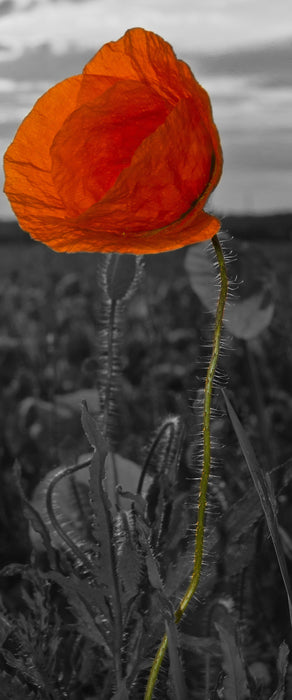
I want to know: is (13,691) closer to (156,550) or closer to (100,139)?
(156,550)

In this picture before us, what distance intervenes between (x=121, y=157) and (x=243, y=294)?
104 cm

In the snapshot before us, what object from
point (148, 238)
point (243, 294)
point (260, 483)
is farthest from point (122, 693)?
point (243, 294)

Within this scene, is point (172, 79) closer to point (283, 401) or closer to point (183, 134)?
point (183, 134)

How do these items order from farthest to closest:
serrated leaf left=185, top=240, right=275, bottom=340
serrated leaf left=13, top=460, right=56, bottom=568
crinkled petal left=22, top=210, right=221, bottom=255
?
serrated leaf left=185, top=240, right=275, bottom=340, serrated leaf left=13, top=460, right=56, bottom=568, crinkled petal left=22, top=210, right=221, bottom=255

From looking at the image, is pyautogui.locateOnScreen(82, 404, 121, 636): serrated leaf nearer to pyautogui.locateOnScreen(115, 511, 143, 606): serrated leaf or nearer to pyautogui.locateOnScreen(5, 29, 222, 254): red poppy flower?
pyautogui.locateOnScreen(115, 511, 143, 606): serrated leaf

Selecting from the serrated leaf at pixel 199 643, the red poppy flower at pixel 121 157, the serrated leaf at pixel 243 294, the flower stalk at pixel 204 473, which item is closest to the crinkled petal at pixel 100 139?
the red poppy flower at pixel 121 157

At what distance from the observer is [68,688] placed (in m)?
0.98

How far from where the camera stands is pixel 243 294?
1.81m

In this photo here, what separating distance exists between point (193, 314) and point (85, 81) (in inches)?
149

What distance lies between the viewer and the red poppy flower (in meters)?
0.70

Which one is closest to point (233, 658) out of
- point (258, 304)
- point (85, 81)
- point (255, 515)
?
point (255, 515)

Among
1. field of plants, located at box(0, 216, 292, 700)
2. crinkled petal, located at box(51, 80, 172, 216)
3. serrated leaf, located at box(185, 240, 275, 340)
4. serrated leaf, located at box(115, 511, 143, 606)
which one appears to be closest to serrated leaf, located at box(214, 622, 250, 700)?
field of plants, located at box(0, 216, 292, 700)

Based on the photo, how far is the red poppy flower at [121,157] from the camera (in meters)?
0.70

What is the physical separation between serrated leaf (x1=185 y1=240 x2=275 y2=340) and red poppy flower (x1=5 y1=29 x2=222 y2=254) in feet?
2.53
